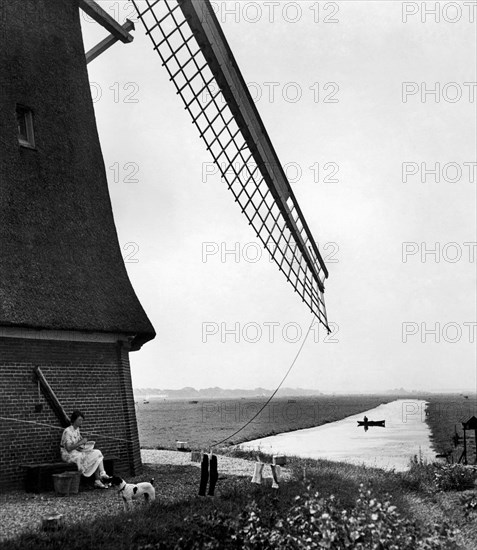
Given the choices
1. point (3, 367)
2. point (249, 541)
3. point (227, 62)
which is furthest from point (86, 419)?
point (227, 62)

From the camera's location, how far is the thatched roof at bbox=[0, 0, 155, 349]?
11.8 meters

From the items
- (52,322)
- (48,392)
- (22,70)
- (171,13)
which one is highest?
(171,13)

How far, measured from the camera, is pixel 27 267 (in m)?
11.8

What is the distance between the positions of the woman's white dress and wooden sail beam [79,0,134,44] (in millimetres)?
7734

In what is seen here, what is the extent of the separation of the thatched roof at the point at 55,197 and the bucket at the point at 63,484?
2287 mm

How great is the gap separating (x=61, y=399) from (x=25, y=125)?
4812mm

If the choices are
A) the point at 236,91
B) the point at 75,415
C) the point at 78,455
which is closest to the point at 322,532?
the point at 78,455

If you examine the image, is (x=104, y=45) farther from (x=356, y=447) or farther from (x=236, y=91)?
(x=356, y=447)

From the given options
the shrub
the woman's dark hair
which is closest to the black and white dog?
the shrub

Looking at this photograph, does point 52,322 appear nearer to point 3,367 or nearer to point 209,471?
point 3,367

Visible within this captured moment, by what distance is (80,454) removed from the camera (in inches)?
463

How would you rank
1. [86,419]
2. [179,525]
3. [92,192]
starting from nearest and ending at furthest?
1. [179,525]
2. [86,419]
3. [92,192]

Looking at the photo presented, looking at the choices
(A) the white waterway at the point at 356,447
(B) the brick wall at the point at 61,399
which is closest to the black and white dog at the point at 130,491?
(B) the brick wall at the point at 61,399

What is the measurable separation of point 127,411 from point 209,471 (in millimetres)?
2564
